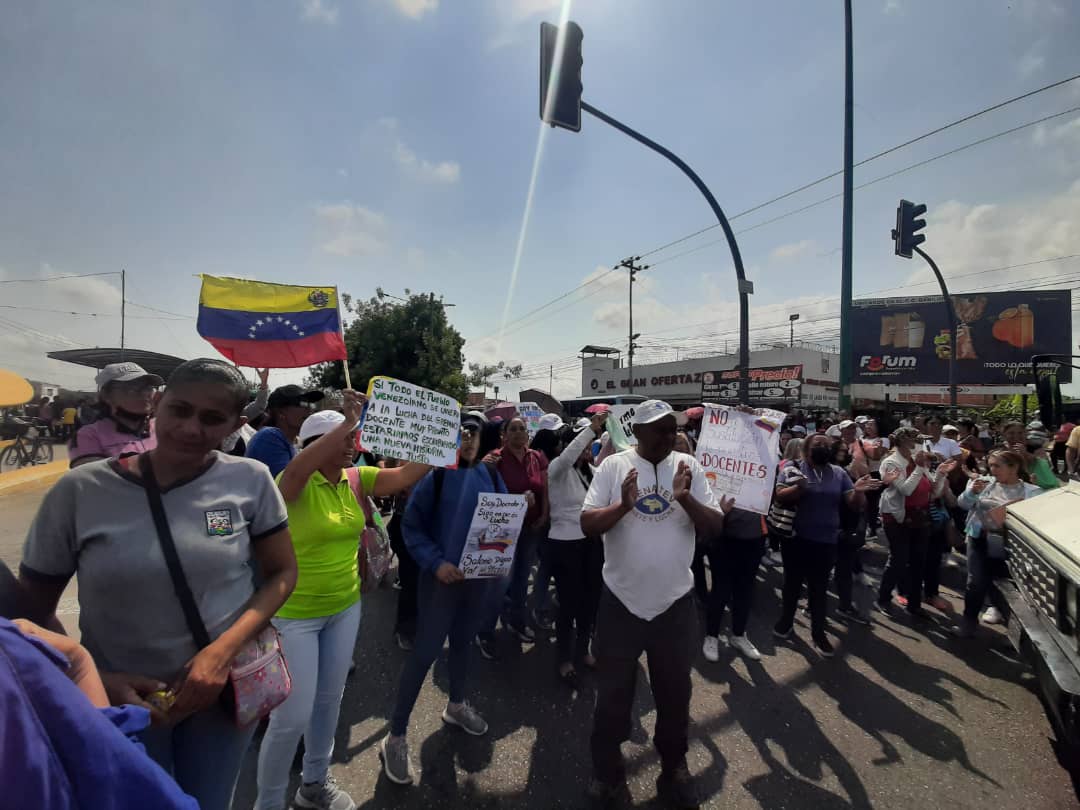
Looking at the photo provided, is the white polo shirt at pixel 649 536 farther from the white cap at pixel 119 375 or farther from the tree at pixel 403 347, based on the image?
the tree at pixel 403 347

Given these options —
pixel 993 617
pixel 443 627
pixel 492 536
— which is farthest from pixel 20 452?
pixel 993 617

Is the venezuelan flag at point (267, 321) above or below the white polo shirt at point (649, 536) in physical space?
above

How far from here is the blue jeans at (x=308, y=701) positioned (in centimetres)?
216

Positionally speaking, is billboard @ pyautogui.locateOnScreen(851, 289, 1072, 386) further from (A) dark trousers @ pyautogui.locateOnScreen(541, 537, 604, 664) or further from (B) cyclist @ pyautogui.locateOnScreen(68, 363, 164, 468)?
(B) cyclist @ pyautogui.locateOnScreen(68, 363, 164, 468)

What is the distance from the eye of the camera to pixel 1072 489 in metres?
3.76

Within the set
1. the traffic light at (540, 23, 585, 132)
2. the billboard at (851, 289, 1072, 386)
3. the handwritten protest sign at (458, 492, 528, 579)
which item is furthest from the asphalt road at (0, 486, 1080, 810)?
the billboard at (851, 289, 1072, 386)

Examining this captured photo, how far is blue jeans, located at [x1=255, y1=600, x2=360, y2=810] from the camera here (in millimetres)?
2162

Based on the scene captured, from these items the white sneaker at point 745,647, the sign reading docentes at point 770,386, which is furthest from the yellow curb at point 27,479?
the sign reading docentes at point 770,386

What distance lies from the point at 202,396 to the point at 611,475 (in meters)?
1.93

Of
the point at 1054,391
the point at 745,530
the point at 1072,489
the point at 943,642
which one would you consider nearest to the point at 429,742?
the point at 745,530

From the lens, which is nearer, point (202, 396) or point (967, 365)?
point (202, 396)

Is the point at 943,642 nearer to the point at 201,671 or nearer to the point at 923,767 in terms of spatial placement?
the point at 923,767

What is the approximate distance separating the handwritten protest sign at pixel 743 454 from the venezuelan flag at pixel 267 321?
366 cm

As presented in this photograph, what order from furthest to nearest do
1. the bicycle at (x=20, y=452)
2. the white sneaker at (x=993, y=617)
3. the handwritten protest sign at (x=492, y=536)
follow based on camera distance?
1. the bicycle at (x=20, y=452)
2. the white sneaker at (x=993, y=617)
3. the handwritten protest sign at (x=492, y=536)
